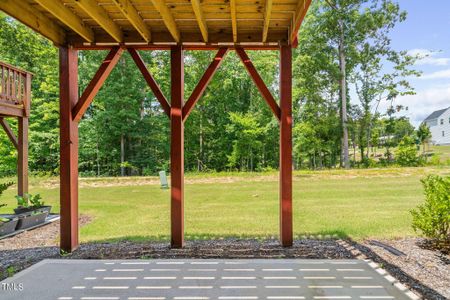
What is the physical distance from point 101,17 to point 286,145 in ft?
8.09

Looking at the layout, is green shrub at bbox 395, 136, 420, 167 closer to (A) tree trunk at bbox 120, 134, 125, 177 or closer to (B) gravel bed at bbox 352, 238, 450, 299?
(B) gravel bed at bbox 352, 238, 450, 299

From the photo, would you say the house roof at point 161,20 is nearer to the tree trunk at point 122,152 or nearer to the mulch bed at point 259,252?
the mulch bed at point 259,252

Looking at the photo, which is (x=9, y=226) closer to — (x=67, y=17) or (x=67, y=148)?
(x=67, y=148)

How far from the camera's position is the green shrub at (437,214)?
318 centimetres

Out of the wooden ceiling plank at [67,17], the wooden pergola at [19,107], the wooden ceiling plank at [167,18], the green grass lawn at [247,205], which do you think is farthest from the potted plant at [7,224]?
the wooden ceiling plank at [167,18]

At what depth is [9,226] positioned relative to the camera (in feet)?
14.7

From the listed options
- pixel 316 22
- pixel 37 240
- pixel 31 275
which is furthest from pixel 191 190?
pixel 316 22

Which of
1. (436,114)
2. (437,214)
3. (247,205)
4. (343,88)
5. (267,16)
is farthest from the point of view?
(436,114)

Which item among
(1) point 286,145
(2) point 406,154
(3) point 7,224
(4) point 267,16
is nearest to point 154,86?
(4) point 267,16

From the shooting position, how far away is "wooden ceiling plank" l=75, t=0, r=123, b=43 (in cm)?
270

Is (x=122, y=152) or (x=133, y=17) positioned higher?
(x=133, y=17)

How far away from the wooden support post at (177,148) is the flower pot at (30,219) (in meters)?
2.84


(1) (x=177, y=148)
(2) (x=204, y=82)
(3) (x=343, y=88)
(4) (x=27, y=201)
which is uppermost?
(3) (x=343, y=88)

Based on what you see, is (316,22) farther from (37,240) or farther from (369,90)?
(37,240)
